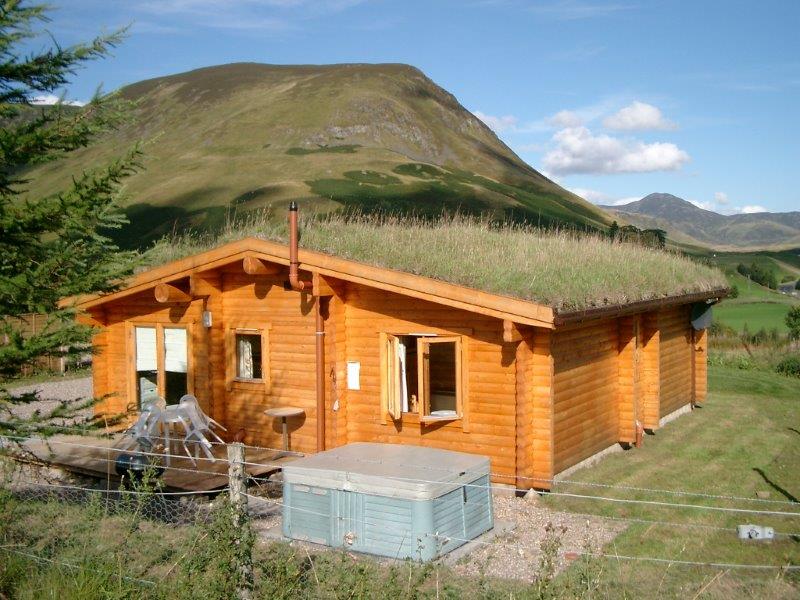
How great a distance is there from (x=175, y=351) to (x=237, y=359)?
126 cm

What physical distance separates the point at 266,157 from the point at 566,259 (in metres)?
71.1

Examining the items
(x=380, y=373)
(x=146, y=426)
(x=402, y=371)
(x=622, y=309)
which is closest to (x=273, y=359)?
(x=380, y=373)

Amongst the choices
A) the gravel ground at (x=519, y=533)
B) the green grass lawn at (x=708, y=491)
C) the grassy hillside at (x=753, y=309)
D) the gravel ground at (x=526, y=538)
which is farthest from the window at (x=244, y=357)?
the grassy hillside at (x=753, y=309)

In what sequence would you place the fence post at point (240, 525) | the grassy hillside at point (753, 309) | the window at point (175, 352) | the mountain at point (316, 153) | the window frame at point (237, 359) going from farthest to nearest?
the mountain at point (316, 153), the grassy hillside at point (753, 309), the window at point (175, 352), the window frame at point (237, 359), the fence post at point (240, 525)

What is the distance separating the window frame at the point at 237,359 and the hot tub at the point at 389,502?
4.13 m

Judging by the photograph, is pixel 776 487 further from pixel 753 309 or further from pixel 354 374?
pixel 753 309

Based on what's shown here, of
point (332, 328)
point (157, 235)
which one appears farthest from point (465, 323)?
point (157, 235)

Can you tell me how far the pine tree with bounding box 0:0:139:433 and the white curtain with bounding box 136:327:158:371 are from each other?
7202 millimetres

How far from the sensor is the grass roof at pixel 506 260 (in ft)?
36.3

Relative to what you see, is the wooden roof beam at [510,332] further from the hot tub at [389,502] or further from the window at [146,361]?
the window at [146,361]

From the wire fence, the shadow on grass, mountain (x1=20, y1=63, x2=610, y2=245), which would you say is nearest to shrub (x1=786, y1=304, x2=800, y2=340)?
the shadow on grass

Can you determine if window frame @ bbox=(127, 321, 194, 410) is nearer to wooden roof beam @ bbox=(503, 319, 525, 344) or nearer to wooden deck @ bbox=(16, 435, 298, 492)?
wooden deck @ bbox=(16, 435, 298, 492)

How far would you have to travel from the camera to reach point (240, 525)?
5.82 metres

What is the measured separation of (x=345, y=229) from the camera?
14.2m
